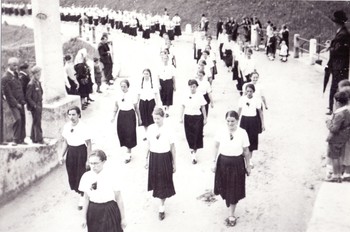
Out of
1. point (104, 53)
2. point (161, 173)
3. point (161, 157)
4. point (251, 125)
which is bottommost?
point (161, 173)

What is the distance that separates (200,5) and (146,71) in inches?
1054

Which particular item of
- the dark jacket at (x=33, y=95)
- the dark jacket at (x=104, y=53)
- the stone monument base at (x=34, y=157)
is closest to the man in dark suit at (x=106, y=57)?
the dark jacket at (x=104, y=53)

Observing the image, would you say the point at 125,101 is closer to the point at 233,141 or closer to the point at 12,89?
the point at 12,89

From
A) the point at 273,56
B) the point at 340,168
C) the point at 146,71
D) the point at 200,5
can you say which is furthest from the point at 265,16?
the point at 340,168

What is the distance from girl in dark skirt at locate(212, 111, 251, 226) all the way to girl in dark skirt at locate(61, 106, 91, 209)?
1980 mm

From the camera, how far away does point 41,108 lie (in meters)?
9.00

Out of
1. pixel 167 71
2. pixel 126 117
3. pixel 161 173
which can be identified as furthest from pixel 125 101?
pixel 167 71

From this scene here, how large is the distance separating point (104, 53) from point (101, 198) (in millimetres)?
10132

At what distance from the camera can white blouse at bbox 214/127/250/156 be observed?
6320 millimetres

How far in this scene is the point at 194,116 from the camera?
884 cm

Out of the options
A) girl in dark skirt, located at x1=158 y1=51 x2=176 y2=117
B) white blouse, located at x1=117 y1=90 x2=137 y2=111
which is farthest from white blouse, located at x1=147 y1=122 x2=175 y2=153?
girl in dark skirt, located at x1=158 y1=51 x2=176 y2=117

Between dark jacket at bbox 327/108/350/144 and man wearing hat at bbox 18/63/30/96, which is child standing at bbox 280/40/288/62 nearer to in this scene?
man wearing hat at bbox 18/63/30/96

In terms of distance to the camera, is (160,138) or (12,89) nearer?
(160,138)

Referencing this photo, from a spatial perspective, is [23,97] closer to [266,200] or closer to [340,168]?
[266,200]
